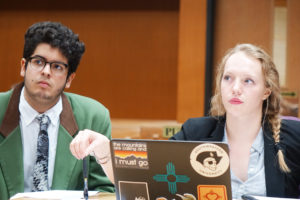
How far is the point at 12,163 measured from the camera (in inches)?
83.0

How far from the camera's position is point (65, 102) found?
7.72 ft

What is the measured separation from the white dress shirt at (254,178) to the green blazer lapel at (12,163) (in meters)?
1.03

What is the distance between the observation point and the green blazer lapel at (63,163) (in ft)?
7.03

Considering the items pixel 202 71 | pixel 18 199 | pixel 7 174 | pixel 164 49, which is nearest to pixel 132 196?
pixel 18 199

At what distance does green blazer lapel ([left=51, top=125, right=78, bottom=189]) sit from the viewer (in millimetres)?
2143

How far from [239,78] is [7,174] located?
1.22 metres

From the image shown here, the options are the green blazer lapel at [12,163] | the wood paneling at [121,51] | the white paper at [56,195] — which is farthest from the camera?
the wood paneling at [121,51]

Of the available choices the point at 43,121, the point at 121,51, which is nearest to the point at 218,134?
the point at 43,121

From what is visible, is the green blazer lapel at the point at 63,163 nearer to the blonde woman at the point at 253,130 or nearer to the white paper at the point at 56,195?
the white paper at the point at 56,195

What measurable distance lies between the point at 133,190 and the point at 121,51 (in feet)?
15.3

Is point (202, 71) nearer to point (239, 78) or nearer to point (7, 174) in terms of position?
point (239, 78)

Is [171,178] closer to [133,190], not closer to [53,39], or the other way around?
[133,190]

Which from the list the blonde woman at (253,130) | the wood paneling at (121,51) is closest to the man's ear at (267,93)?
the blonde woman at (253,130)

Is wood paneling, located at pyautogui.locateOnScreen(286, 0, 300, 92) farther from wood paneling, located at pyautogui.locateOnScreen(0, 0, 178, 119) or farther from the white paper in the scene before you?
the white paper
